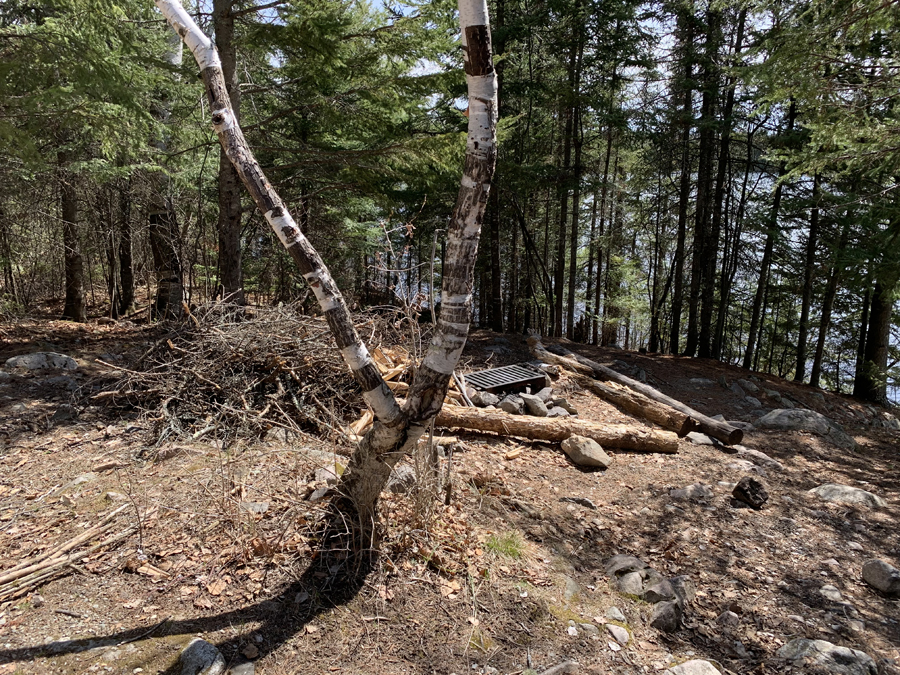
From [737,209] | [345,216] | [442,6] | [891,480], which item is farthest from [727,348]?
[442,6]

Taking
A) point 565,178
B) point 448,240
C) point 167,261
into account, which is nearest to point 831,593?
point 448,240

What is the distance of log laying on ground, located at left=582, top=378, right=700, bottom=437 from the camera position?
640 cm

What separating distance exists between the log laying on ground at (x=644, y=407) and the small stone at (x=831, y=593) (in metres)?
2.98

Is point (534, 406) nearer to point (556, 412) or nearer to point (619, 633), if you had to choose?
point (556, 412)

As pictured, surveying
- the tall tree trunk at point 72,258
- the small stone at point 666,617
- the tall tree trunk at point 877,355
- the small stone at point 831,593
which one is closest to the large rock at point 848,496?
the small stone at point 831,593

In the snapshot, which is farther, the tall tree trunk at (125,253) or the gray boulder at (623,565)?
the tall tree trunk at (125,253)

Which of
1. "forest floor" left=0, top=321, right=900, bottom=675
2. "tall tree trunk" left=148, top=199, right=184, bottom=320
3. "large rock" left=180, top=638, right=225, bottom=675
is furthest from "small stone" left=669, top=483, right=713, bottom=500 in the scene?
"tall tree trunk" left=148, top=199, right=184, bottom=320

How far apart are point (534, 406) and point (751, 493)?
2.57m

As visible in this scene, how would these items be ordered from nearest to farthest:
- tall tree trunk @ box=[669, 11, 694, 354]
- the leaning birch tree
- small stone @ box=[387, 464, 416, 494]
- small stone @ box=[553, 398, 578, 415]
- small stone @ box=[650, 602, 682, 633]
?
the leaning birch tree < small stone @ box=[650, 602, 682, 633] < small stone @ box=[387, 464, 416, 494] < small stone @ box=[553, 398, 578, 415] < tall tree trunk @ box=[669, 11, 694, 354]

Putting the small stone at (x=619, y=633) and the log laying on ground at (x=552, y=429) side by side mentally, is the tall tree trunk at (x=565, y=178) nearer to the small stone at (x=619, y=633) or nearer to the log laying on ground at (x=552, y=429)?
the log laying on ground at (x=552, y=429)

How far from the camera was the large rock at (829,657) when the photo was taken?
2684 millimetres

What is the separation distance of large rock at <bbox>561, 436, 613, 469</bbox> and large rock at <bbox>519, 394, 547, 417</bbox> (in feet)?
3.23

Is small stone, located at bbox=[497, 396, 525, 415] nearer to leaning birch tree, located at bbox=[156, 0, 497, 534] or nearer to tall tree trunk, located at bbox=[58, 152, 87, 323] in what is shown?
leaning birch tree, located at bbox=[156, 0, 497, 534]

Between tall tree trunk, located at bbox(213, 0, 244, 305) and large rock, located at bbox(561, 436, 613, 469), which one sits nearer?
large rock, located at bbox(561, 436, 613, 469)
